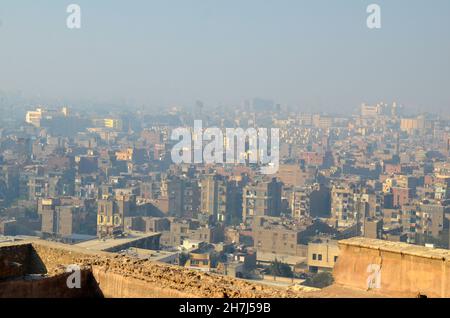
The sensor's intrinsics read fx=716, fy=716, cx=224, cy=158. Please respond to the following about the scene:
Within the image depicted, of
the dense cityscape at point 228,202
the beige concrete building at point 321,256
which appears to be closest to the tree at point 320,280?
the dense cityscape at point 228,202

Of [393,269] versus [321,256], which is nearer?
[393,269]

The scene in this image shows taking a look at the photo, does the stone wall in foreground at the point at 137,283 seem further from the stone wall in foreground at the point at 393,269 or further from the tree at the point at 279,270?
the tree at the point at 279,270

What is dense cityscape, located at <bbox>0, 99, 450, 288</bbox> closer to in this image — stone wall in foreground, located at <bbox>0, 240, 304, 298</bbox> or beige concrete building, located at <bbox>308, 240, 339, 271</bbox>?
beige concrete building, located at <bbox>308, 240, 339, 271</bbox>

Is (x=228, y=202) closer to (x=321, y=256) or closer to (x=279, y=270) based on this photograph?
(x=321, y=256)

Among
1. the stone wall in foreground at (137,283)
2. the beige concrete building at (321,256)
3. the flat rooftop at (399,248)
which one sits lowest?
the beige concrete building at (321,256)

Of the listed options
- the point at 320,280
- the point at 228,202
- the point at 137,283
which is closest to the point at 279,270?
A: the point at 320,280

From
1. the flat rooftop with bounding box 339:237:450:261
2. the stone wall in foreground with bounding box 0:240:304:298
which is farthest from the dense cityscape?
the flat rooftop with bounding box 339:237:450:261

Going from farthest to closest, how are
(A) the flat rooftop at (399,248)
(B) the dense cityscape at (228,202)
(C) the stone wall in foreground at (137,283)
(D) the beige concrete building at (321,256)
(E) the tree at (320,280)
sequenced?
(B) the dense cityscape at (228,202), (D) the beige concrete building at (321,256), (E) the tree at (320,280), (A) the flat rooftop at (399,248), (C) the stone wall in foreground at (137,283)
